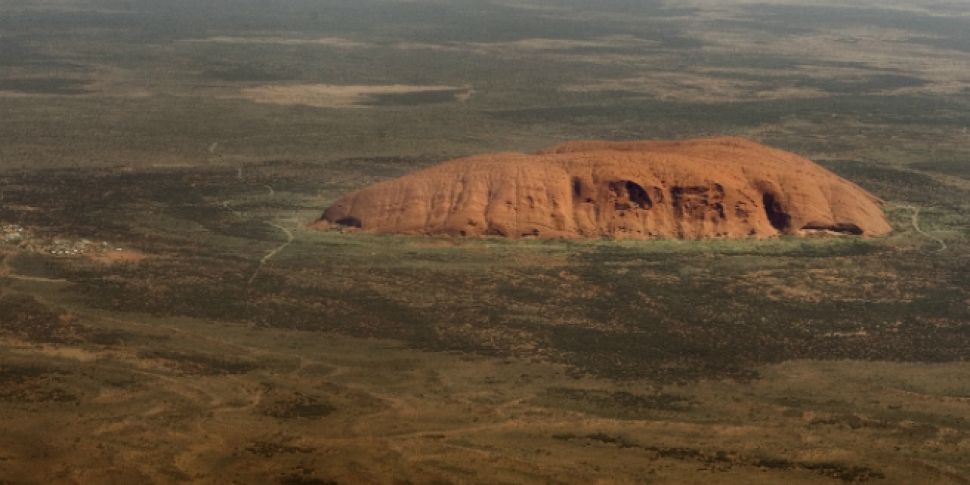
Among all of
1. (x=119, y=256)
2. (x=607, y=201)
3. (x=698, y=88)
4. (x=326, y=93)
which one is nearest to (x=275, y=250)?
(x=119, y=256)

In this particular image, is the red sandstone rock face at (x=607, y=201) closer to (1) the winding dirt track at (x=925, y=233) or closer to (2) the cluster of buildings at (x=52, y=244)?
(1) the winding dirt track at (x=925, y=233)

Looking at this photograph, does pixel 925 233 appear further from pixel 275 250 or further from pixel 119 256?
pixel 119 256

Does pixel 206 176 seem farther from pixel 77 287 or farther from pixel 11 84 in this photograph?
pixel 11 84

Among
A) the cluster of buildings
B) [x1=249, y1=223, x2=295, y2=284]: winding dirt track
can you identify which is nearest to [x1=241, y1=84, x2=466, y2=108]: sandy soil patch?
[x1=249, y1=223, x2=295, y2=284]: winding dirt track

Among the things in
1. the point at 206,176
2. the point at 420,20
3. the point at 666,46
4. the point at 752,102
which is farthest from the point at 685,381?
the point at 420,20

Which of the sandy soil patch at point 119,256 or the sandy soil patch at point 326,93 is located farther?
the sandy soil patch at point 326,93

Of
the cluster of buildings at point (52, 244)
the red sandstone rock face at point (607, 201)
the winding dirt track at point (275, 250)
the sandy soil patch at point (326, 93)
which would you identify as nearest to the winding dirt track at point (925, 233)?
the red sandstone rock face at point (607, 201)

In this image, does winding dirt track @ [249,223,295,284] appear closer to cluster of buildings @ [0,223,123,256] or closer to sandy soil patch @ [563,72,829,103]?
cluster of buildings @ [0,223,123,256]
